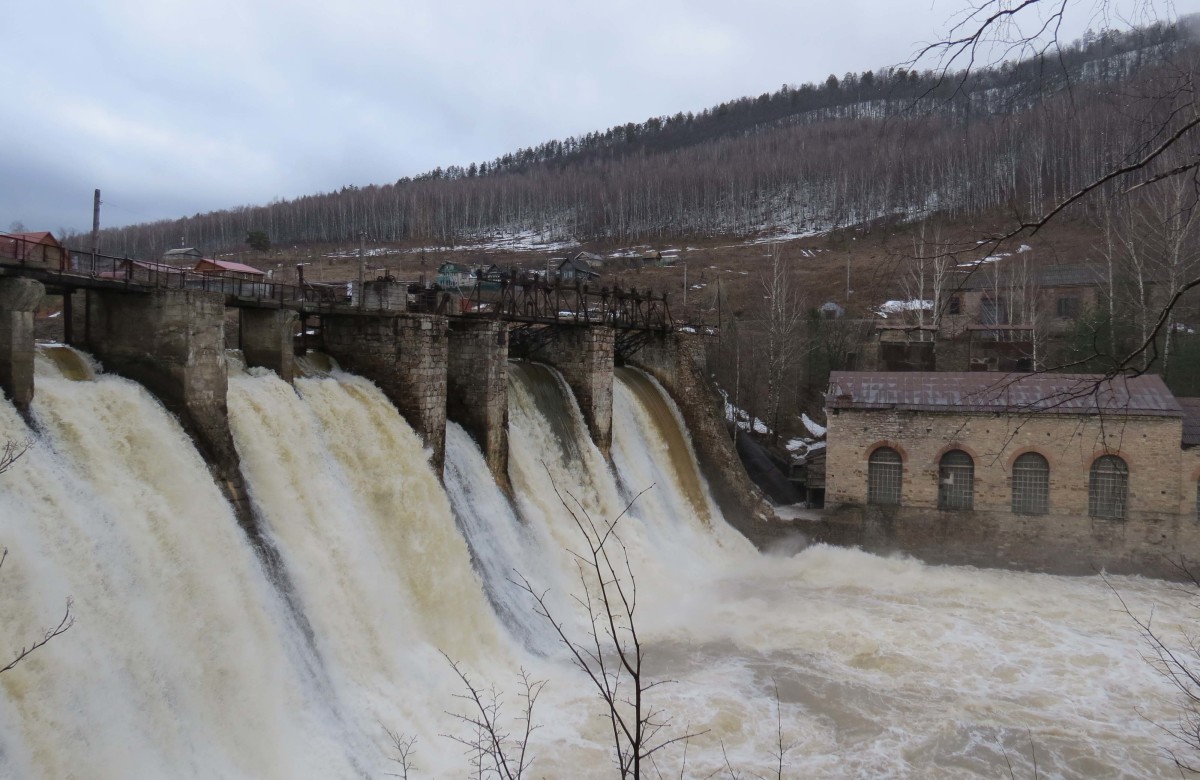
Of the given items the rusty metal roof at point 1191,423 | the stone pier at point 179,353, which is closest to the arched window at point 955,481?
the rusty metal roof at point 1191,423

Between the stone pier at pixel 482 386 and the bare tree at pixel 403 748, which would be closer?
the bare tree at pixel 403 748

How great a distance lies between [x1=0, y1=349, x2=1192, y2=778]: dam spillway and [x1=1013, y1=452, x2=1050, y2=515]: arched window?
2.49 meters

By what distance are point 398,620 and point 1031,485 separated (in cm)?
1787

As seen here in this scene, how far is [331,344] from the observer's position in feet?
54.7

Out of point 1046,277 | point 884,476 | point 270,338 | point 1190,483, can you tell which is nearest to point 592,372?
point 884,476

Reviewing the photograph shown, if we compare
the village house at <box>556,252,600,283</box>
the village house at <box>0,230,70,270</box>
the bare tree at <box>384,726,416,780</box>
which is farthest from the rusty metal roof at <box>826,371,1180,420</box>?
the village house at <box>556,252,600,283</box>

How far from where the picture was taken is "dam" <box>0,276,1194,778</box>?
805cm

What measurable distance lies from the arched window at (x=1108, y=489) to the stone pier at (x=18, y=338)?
921 inches

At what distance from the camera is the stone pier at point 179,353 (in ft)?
36.9

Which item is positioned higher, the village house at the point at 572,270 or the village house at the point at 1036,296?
the village house at the point at 572,270

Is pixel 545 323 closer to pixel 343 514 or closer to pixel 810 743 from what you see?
pixel 343 514

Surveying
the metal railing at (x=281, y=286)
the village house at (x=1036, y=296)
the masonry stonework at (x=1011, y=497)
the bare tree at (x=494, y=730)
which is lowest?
the bare tree at (x=494, y=730)

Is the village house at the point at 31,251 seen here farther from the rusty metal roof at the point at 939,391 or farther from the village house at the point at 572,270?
the village house at the point at 572,270

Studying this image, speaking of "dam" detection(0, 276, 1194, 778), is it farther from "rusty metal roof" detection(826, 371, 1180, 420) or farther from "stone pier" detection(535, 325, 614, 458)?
"rusty metal roof" detection(826, 371, 1180, 420)
